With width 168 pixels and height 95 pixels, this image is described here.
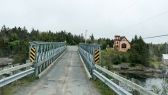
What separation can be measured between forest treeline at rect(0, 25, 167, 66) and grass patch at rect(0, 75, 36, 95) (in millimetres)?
52799

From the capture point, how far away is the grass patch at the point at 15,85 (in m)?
7.82

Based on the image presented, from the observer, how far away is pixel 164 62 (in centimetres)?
9506

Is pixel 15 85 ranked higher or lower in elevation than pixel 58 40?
lower

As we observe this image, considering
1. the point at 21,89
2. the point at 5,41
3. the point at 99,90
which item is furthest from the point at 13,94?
the point at 5,41

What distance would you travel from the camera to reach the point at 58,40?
300 ft

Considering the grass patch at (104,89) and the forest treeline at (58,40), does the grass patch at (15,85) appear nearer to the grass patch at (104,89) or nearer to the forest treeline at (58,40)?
the grass patch at (104,89)

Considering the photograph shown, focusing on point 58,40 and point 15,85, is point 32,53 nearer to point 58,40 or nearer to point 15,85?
point 15,85

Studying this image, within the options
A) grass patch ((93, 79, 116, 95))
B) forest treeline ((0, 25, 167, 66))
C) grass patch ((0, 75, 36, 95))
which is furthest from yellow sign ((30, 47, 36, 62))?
forest treeline ((0, 25, 167, 66))

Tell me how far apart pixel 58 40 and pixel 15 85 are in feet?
271

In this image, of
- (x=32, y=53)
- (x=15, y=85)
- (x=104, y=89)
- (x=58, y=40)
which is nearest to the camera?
(x=104, y=89)

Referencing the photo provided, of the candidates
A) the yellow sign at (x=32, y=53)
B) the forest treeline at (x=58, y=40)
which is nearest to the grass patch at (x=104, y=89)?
the yellow sign at (x=32, y=53)

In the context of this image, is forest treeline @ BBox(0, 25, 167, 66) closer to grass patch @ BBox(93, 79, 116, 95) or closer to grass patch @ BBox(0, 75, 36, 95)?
grass patch @ BBox(0, 75, 36, 95)

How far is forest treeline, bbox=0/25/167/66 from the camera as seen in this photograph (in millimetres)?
86125

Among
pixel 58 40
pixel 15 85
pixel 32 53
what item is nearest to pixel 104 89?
pixel 15 85
